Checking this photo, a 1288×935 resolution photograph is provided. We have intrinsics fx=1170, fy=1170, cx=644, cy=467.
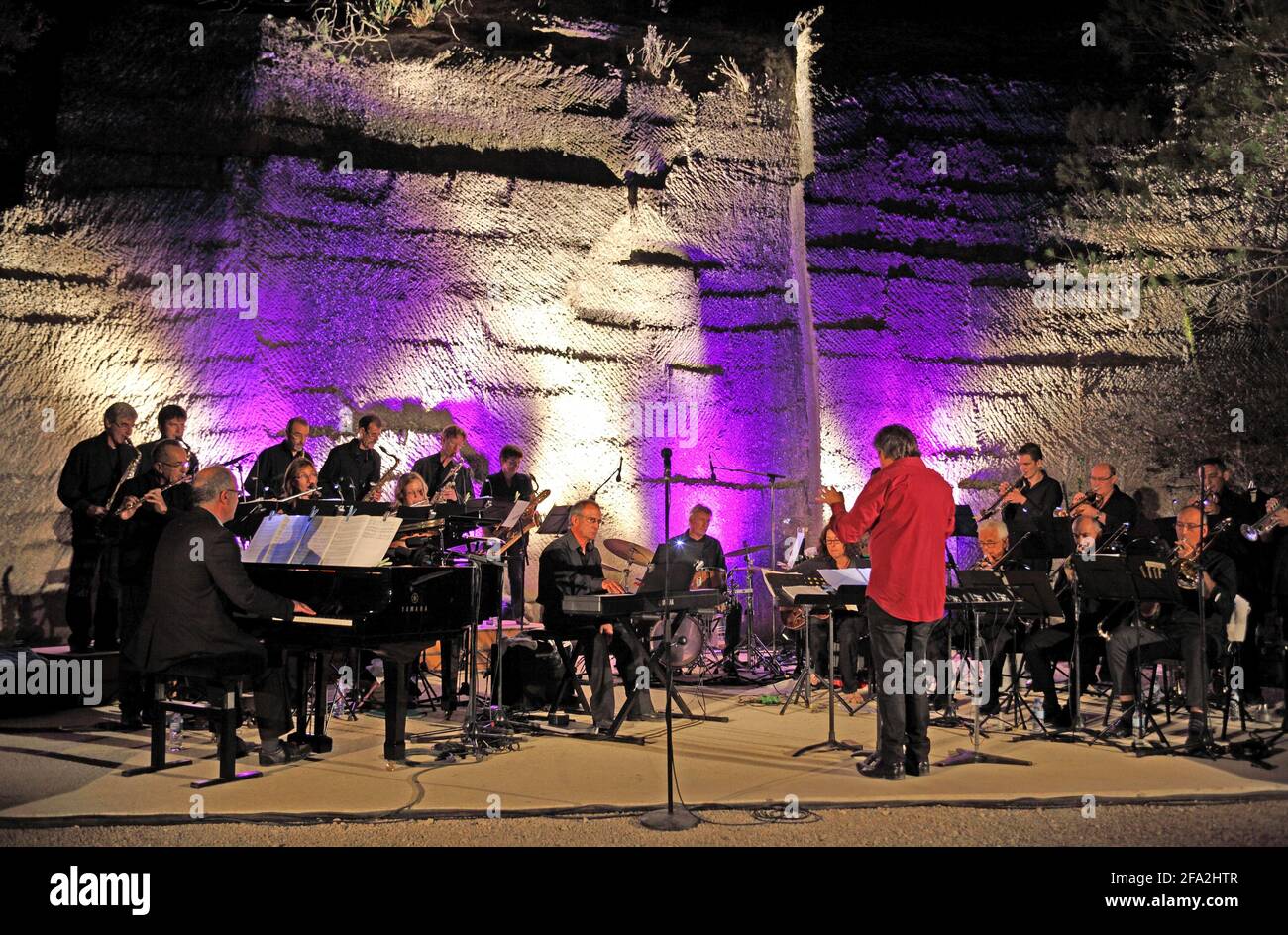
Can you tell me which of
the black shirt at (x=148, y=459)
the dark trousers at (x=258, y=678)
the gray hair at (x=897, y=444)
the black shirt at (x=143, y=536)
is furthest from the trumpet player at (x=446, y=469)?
the gray hair at (x=897, y=444)

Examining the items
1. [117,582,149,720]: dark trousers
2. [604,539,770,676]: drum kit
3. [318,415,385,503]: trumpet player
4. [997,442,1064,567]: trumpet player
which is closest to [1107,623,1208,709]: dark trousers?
[997,442,1064,567]: trumpet player

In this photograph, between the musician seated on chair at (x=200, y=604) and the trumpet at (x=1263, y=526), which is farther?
the trumpet at (x=1263, y=526)

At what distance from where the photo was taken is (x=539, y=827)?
5.18m

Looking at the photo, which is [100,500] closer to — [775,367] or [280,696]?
[280,696]

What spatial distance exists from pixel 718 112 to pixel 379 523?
7.14 metres

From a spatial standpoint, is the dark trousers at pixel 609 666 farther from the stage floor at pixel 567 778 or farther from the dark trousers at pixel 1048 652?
the dark trousers at pixel 1048 652

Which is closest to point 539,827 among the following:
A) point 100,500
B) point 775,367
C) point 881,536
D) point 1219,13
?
point 881,536

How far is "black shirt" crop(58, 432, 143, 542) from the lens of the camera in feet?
28.4

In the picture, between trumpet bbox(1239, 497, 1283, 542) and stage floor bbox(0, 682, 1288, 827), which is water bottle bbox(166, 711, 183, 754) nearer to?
stage floor bbox(0, 682, 1288, 827)

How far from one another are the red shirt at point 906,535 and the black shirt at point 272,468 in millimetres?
4947

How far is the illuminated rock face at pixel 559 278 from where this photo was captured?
1016 centimetres

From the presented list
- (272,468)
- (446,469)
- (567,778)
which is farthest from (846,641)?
(272,468)

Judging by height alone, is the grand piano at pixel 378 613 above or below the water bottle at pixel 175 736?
above

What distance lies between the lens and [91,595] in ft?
28.6
